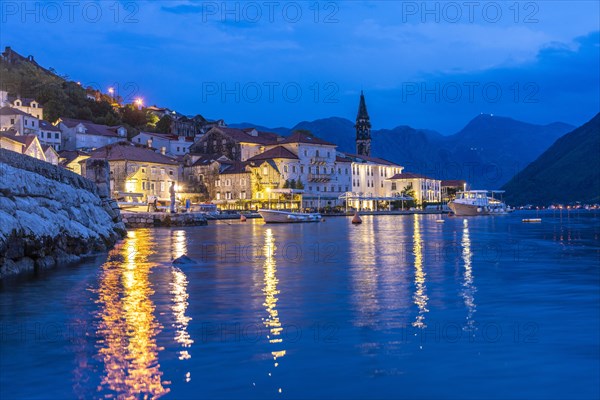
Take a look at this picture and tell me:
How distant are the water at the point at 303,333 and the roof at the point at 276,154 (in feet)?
257

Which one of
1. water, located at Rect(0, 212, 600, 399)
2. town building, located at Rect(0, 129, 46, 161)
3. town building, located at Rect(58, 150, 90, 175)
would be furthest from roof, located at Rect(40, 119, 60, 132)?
water, located at Rect(0, 212, 600, 399)

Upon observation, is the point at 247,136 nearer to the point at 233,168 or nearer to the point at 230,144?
the point at 230,144

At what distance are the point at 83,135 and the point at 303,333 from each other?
107 m

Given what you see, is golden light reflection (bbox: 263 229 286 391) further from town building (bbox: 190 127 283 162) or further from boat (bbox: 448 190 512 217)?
town building (bbox: 190 127 283 162)

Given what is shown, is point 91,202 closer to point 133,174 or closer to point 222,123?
point 133,174

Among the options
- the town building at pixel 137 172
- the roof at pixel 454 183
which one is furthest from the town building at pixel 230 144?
the roof at pixel 454 183

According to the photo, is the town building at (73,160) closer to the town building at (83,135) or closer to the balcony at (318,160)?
the town building at (83,135)

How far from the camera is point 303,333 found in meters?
10.8

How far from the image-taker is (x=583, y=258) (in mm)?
24250

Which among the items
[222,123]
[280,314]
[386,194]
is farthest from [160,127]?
[280,314]

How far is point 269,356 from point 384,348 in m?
1.79

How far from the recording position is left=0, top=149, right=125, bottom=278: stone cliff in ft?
63.1

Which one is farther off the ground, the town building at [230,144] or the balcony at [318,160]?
the town building at [230,144]

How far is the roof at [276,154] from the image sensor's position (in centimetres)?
9888
